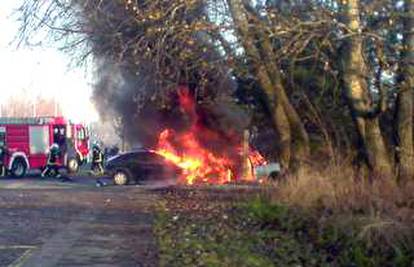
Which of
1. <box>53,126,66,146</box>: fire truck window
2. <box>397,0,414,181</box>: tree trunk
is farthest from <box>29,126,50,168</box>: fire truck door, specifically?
<box>397,0,414,181</box>: tree trunk

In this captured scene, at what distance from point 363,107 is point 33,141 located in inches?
998

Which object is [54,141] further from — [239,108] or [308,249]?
[308,249]

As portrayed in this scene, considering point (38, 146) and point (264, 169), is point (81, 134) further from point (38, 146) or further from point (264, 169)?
point (264, 169)

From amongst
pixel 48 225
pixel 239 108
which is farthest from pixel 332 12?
pixel 239 108

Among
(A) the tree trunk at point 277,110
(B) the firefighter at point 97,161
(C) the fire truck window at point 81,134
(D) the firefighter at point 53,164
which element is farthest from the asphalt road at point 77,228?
(C) the fire truck window at point 81,134

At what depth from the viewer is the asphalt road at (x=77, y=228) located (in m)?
12.1

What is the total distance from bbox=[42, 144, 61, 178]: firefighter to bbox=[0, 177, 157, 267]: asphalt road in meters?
9.70

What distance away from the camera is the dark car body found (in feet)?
112

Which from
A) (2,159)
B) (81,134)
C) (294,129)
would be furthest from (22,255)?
(81,134)

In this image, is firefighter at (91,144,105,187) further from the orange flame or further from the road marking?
the road marking

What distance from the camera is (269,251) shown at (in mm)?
12734

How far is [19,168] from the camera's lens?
132ft

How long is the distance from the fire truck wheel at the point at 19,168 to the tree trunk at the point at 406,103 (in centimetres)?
2542

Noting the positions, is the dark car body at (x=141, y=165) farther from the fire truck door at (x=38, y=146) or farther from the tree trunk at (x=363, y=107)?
the tree trunk at (x=363, y=107)
